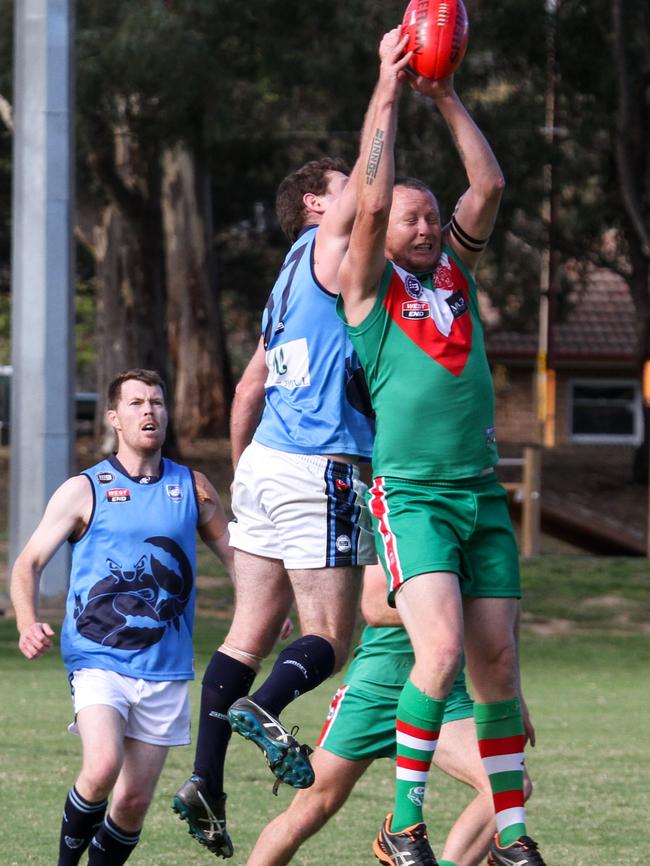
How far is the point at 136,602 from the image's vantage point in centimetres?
603

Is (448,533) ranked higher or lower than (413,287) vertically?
lower

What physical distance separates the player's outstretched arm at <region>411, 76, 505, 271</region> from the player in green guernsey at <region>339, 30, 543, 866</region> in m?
0.04

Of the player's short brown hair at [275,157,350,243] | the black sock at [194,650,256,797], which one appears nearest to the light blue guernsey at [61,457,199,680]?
the black sock at [194,650,256,797]

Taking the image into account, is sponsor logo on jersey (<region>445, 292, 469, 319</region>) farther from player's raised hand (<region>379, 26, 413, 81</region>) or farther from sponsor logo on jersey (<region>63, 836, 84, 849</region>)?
sponsor logo on jersey (<region>63, 836, 84, 849</region>)

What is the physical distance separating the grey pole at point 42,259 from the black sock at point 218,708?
11.2 m

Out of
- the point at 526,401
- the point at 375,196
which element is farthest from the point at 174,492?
the point at 526,401

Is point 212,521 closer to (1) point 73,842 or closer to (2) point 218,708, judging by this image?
(2) point 218,708

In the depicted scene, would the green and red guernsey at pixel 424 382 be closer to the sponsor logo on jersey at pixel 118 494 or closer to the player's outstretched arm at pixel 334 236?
the player's outstretched arm at pixel 334 236

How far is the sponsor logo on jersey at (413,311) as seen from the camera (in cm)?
534

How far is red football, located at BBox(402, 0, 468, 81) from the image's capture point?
5.38 metres

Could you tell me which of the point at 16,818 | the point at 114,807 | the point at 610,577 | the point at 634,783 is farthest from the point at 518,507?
the point at 114,807

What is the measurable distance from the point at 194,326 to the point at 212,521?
29.6 meters

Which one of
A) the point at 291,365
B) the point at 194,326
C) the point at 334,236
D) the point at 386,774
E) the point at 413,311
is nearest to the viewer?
the point at 413,311

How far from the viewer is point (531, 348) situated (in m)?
45.0
